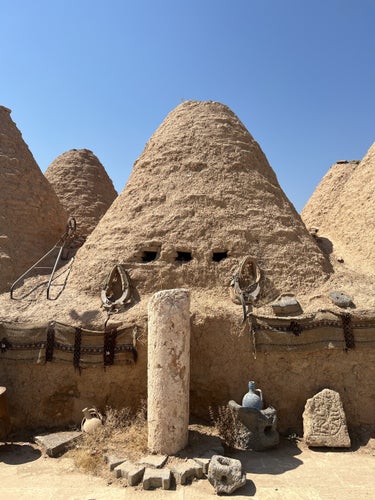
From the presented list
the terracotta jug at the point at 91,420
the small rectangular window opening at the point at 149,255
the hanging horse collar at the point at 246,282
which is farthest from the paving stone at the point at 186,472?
the small rectangular window opening at the point at 149,255

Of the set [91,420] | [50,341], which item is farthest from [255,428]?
[50,341]

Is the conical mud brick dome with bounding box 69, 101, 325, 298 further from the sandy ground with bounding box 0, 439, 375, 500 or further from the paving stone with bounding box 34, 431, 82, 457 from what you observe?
the sandy ground with bounding box 0, 439, 375, 500

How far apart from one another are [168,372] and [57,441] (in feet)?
7.23

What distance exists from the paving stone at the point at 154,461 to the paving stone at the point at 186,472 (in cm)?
21

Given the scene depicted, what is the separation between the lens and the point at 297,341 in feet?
23.5

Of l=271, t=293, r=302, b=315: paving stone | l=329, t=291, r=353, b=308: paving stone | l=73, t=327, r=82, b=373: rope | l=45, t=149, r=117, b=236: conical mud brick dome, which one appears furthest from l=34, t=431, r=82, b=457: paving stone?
l=45, t=149, r=117, b=236: conical mud brick dome

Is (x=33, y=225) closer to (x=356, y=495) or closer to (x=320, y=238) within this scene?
(x=320, y=238)

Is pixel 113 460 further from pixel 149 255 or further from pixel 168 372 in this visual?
pixel 149 255

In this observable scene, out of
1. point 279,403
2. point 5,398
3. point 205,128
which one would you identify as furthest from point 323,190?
point 5,398

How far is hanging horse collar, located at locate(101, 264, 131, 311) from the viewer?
803 cm

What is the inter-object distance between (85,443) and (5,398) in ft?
5.40

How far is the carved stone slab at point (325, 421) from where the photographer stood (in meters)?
6.37

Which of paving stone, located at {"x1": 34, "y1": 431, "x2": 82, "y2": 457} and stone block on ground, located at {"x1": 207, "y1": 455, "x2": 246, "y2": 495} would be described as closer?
stone block on ground, located at {"x1": 207, "y1": 455, "x2": 246, "y2": 495}

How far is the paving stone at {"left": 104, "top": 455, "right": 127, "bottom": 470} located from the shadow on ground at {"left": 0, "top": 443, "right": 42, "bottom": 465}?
1.28 metres
